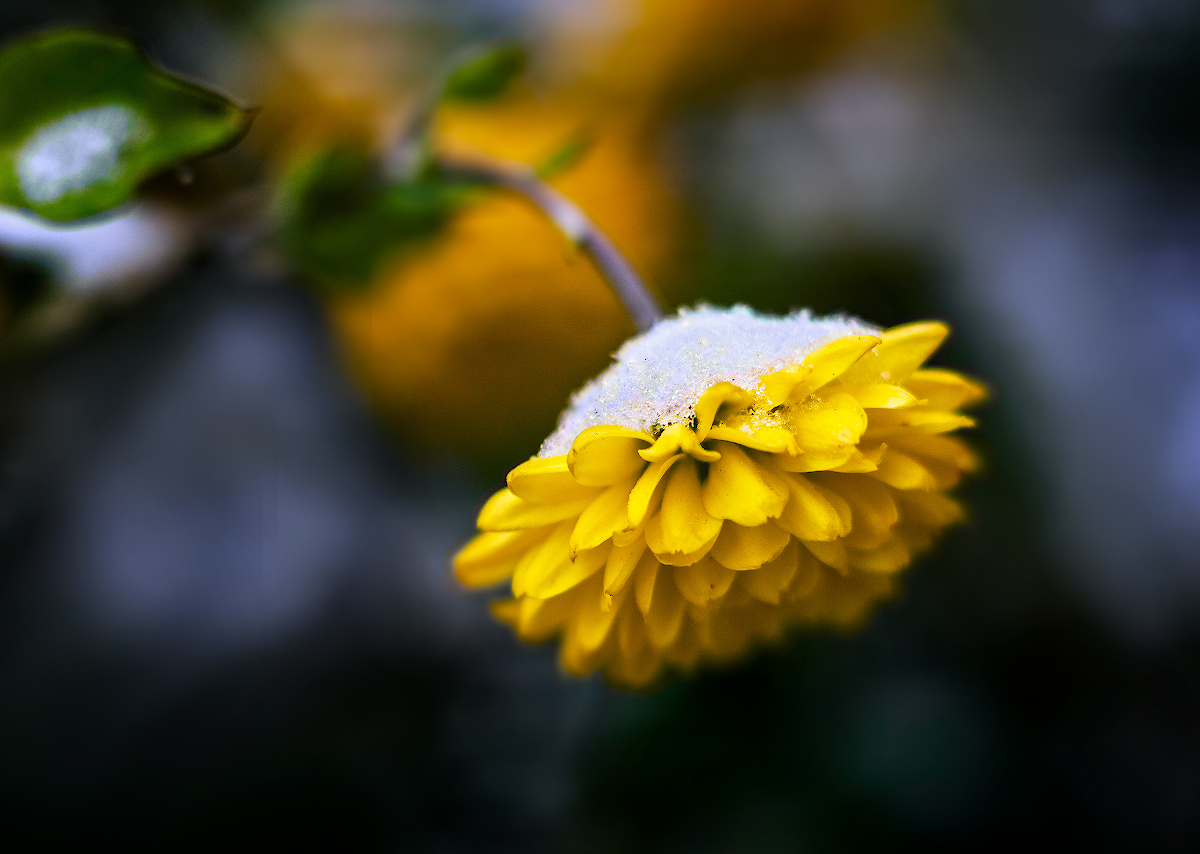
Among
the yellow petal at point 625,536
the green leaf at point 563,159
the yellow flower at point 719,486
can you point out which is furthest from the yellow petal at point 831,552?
the green leaf at point 563,159

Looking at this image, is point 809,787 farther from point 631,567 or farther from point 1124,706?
point 631,567

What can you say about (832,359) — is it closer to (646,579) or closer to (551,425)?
(646,579)

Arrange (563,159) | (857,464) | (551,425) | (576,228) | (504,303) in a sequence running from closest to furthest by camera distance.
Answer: (857,464) < (576,228) < (563,159) < (504,303) < (551,425)

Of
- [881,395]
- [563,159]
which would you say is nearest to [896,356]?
[881,395]

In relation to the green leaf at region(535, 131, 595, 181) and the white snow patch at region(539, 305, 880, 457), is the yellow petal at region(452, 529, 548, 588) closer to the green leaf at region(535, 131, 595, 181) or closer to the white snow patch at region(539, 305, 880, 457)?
the white snow patch at region(539, 305, 880, 457)

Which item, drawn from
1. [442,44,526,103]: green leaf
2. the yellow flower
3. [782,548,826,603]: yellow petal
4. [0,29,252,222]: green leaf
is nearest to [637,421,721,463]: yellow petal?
the yellow flower

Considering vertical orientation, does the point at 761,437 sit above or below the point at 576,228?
below
